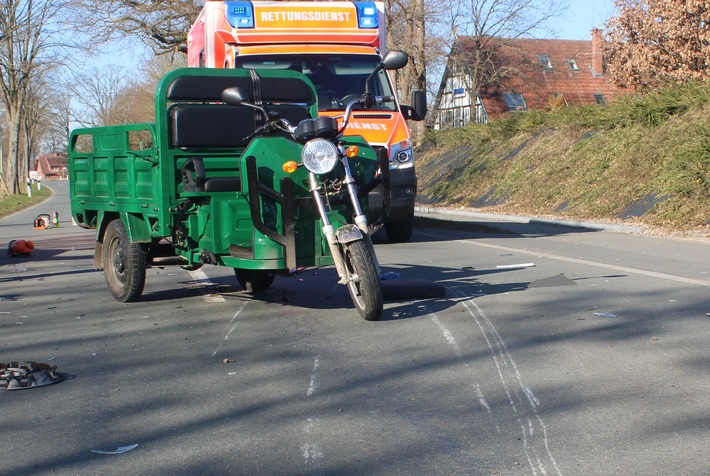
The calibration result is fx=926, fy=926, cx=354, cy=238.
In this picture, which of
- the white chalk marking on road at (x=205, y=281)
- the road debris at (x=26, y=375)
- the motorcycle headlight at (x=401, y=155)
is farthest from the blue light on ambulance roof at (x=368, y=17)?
the road debris at (x=26, y=375)

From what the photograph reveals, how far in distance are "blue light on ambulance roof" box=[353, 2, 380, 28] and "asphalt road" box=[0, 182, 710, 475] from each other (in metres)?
5.39

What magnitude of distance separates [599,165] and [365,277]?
15.2 metres

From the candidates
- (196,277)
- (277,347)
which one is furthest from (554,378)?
(196,277)

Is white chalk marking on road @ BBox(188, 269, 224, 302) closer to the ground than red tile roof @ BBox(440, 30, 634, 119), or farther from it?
closer to the ground

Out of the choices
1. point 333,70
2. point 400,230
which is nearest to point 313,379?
point 333,70

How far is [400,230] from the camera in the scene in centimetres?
1409

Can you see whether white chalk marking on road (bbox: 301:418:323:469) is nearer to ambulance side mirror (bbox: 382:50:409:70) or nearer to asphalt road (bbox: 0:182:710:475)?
asphalt road (bbox: 0:182:710:475)

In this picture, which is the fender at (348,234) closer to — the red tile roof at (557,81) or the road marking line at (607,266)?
the road marking line at (607,266)

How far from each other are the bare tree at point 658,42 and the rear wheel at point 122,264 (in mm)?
19446

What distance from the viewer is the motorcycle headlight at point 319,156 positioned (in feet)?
22.9

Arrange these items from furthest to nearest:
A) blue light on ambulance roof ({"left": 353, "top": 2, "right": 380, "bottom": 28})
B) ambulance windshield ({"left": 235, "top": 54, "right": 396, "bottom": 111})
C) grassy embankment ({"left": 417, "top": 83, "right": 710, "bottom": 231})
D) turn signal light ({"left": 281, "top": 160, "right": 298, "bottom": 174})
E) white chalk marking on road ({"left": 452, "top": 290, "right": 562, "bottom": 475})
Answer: grassy embankment ({"left": 417, "top": 83, "right": 710, "bottom": 231})
blue light on ambulance roof ({"left": 353, "top": 2, "right": 380, "bottom": 28})
ambulance windshield ({"left": 235, "top": 54, "right": 396, "bottom": 111})
turn signal light ({"left": 281, "top": 160, "right": 298, "bottom": 174})
white chalk marking on road ({"left": 452, "top": 290, "right": 562, "bottom": 475})

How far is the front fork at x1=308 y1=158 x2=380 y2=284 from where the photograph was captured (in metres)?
7.07

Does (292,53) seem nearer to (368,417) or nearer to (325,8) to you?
(325,8)

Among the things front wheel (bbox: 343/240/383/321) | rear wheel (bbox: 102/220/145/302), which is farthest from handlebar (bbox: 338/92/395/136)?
rear wheel (bbox: 102/220/145/302)
